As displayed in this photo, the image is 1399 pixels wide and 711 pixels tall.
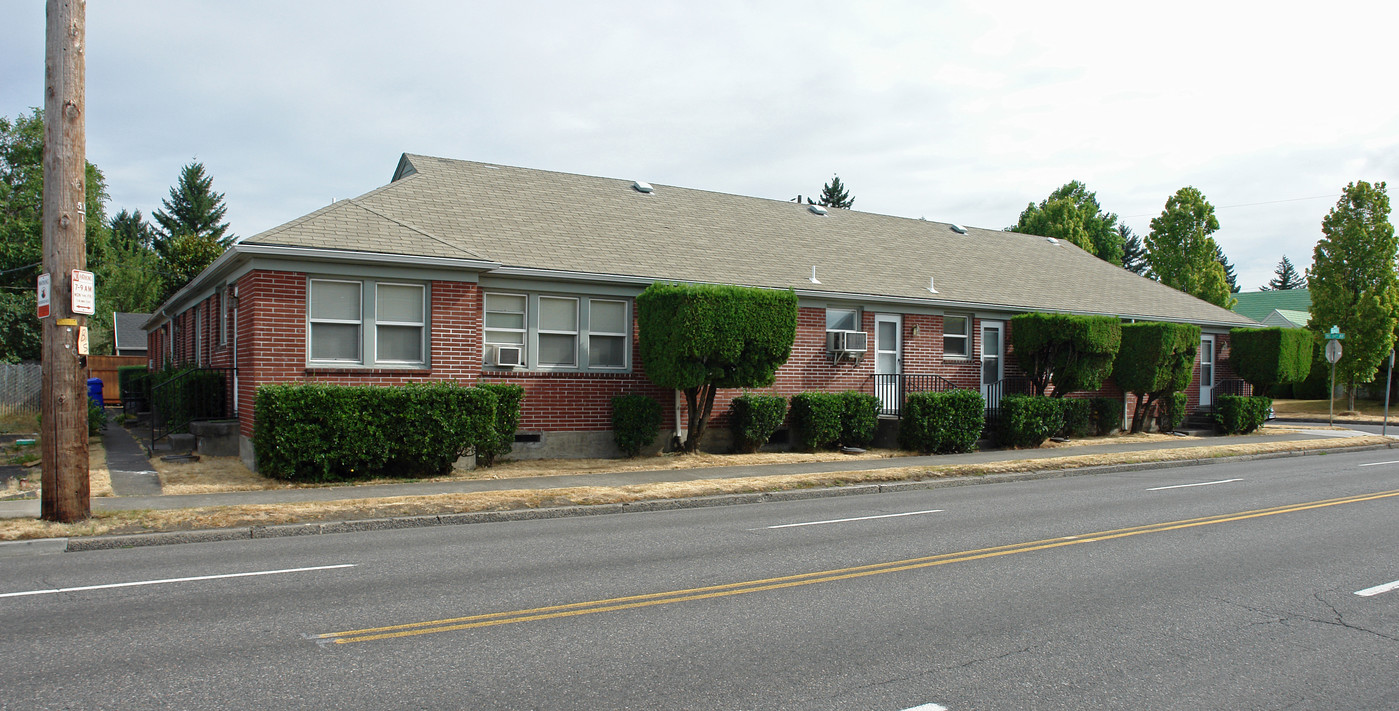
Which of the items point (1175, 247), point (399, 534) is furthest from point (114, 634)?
point (1175, 247)

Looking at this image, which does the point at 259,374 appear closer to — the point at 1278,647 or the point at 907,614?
the point at 907,614

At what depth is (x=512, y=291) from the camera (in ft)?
54.6

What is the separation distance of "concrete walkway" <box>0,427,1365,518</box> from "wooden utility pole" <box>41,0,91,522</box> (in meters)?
0.85

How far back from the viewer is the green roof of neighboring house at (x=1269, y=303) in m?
61.4

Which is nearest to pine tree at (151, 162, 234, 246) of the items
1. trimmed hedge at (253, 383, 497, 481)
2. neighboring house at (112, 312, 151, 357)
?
neighboring house at (112, 312, 151, 357)

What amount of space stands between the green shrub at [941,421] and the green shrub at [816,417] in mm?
1459

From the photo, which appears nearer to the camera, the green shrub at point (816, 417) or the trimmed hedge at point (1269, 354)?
the green shrub at point (816, 417)

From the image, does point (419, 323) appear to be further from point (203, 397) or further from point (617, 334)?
point (203, 397)

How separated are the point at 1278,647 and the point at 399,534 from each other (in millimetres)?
8381

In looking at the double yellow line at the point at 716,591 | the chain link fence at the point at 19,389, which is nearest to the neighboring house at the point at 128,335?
the chain link fence at the point at 19,389

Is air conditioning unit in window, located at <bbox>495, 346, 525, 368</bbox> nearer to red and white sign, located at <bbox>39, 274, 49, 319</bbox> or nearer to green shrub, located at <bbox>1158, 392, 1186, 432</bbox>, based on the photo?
red and white sign, located at <bbox>39, 274, 49, 319</bbox>

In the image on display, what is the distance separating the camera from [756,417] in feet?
58.7

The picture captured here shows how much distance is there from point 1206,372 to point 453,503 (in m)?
25.3

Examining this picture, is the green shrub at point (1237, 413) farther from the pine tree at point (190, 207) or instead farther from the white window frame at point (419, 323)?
the pine tree at point (190, 207)
